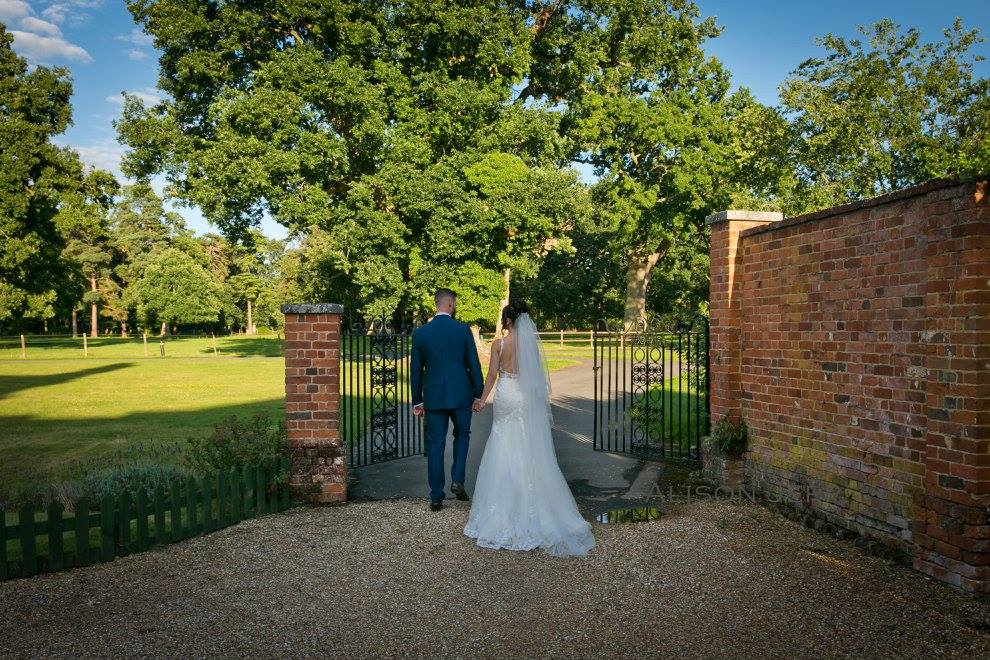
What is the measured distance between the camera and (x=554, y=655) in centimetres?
371

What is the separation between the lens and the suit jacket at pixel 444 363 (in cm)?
677

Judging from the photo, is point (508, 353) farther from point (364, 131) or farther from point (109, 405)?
point (364, 131)

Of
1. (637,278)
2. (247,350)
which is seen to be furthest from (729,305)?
(247,350)

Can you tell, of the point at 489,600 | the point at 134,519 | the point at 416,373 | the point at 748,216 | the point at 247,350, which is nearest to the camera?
the point at 489,600

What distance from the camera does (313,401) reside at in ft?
22.8

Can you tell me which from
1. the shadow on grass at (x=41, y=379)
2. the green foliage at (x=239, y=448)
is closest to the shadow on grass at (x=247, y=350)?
the shadow on grass at (x=41, y=379)

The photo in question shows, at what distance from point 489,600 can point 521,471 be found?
65.7 inches

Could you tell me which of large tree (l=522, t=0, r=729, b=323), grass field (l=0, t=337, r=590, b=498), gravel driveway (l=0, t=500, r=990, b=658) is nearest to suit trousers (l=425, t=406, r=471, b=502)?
gravel driveway (l=0, t=500, r=990, b=658)

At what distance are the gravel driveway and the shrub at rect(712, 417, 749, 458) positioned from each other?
1268 millimetres

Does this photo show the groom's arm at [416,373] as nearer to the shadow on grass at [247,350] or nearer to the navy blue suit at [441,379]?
the navy blue suit at [441,379]

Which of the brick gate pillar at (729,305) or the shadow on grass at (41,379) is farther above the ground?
the brick gate pillar at (729,305)

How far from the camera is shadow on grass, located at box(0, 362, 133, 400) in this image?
66.6 ft

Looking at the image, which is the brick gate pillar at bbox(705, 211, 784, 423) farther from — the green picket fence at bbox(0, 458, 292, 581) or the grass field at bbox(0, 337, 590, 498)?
the grass field at bbox(0, 337, 590, 498)

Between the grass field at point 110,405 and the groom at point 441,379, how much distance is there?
5.86 meters
